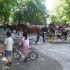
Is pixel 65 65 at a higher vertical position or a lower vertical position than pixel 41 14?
lower

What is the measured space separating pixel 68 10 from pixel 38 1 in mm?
5976

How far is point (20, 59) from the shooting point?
56.9ft

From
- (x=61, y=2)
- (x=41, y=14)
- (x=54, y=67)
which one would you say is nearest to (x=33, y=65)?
(x=54, y=67)

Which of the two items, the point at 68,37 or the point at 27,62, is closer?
the point at 27,62

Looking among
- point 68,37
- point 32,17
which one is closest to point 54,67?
point 68,37

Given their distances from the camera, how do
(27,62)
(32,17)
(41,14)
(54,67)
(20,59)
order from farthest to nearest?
(41,14), (32,17), (20,59), (27,62), (54,67)

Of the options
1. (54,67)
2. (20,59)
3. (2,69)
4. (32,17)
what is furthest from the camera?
(32,17)

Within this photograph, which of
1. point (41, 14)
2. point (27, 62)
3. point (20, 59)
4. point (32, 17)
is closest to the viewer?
point (27, 62)

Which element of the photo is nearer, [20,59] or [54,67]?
[54,67]

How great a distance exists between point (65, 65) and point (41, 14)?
1810 inches

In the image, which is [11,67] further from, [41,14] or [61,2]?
[61,2]

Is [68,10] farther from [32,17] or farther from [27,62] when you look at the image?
[27,62]

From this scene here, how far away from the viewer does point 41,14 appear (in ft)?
200

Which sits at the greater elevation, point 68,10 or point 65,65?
point 68,10
